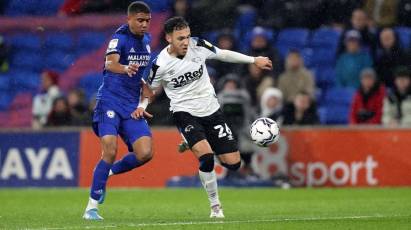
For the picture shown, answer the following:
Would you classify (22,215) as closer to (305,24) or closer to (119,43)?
(119,43)

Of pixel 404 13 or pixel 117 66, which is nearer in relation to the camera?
pixel 117 66

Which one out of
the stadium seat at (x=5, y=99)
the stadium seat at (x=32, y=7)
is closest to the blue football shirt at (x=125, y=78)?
the stadium seat at (x=5, y=99)

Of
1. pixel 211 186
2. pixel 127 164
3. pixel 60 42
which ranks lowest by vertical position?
pixel 211 186

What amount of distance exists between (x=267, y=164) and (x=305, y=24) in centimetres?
342

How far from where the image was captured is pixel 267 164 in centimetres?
1823

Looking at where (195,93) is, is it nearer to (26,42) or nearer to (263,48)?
(263,48)

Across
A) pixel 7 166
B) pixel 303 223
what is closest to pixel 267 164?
pixel 7 166

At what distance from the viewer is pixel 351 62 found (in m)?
19.1

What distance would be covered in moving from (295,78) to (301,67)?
0.70ft

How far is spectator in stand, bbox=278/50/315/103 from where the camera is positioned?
1884 cm

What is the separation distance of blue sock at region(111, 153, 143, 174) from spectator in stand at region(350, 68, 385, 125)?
6.87 meters

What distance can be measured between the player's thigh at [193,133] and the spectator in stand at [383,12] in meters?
→ 8.39

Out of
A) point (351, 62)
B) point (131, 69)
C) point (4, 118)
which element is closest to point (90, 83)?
point (4, 118)

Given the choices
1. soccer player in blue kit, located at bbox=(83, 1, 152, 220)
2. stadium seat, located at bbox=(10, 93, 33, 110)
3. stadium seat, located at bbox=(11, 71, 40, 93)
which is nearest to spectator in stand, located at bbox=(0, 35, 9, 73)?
stadium seat, located at bbox=(11, 71, 40, 93)
